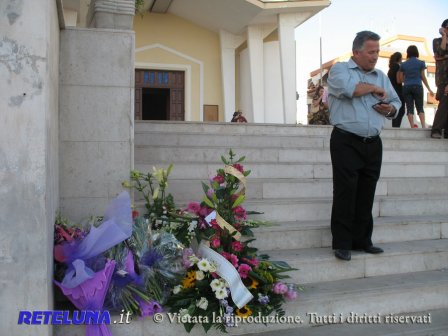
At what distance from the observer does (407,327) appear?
3.37m

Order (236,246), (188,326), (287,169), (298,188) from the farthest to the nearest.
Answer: (287,169), (298,188), (236,246), (188,326)

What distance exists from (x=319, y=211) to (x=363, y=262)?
0.86m

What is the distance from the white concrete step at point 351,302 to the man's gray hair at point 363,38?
1.90 metres

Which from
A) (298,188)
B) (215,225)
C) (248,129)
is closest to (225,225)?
(215,225)

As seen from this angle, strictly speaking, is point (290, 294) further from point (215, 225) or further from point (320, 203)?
point (320, 203)

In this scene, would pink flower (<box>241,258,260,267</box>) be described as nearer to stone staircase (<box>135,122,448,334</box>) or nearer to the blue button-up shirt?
stone staircase (<box>135,122,448,334</box>)

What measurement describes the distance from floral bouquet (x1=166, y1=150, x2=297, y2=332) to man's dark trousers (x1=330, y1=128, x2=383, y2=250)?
638 millimetres

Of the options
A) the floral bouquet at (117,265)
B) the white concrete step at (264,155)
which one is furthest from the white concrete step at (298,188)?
the floral bouquet at (117,265)

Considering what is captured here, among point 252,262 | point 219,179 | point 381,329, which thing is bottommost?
point 381,329

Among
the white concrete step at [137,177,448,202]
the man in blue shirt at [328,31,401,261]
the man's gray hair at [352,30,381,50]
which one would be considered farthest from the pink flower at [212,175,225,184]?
the man's gray hair at [352,30,381,50]

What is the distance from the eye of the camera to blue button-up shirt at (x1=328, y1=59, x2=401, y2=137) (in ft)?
12.2

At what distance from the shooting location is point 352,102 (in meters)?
3.81

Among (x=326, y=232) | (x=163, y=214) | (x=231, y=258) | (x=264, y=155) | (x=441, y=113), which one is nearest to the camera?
(x=231, y=258)

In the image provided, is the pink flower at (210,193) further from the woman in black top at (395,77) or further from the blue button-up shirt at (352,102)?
the woman in black top at (395,77)
